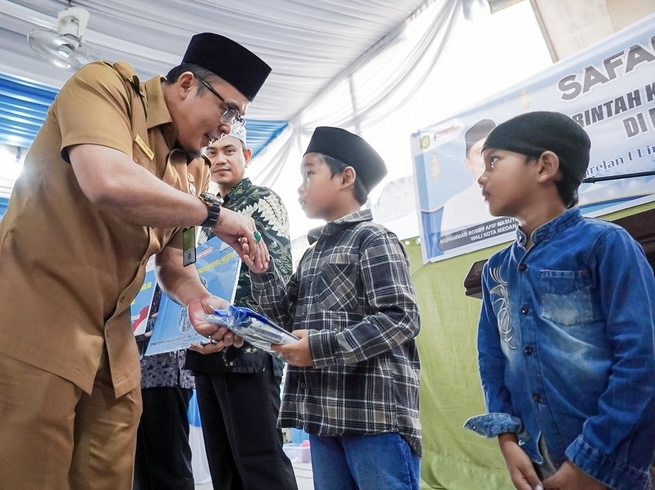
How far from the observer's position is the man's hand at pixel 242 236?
1.20 metres

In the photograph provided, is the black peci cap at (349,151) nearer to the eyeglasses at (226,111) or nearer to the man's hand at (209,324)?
the eyeglasses at (226,111)

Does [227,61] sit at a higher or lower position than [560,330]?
higher

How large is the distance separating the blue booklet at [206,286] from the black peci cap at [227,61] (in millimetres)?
597

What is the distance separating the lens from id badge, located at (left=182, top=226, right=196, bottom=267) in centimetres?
135

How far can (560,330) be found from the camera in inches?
39.4

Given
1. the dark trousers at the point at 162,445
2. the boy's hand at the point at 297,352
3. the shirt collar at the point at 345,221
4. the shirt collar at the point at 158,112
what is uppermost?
the shirt collar at the point at 158,112

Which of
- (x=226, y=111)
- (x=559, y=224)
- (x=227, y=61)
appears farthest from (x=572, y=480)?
(x=227, y=61)

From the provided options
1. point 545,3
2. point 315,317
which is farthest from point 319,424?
point 545,3

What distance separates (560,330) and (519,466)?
11.0 inches

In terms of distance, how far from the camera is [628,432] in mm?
870

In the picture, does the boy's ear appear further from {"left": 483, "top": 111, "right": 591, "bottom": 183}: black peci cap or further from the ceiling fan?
the ceiling fan

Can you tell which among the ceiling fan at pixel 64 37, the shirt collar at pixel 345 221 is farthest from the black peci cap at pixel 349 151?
the ceiling fan at pixel 64 37

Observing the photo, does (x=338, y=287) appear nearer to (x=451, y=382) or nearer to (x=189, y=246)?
(x=189, y=246)

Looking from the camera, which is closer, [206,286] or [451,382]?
[206,286]
